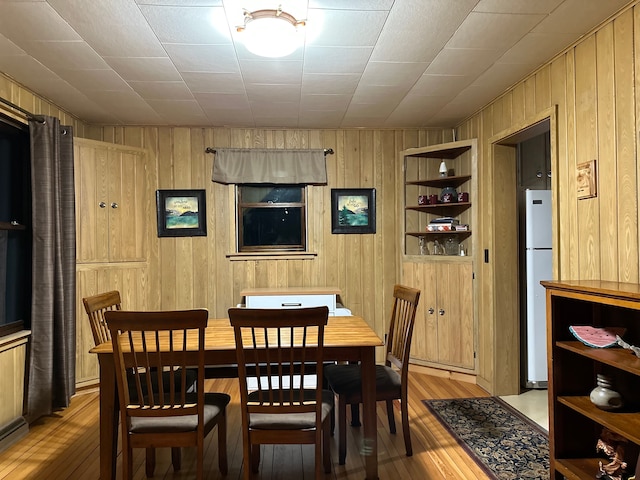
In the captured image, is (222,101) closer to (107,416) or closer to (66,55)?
(66,55)

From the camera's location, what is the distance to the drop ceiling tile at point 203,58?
8.86ft

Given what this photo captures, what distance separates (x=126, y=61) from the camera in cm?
288

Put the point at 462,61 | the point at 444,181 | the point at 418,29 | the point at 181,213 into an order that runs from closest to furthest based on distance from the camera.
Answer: the point at 418,29, the point at 462,61, the point at 444,181, the point at 181,213

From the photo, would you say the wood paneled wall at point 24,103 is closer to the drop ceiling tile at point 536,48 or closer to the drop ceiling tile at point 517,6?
the drop ceiling tile at point 517,6

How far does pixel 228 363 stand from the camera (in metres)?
2.19

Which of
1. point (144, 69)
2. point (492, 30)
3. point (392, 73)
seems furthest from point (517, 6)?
point (144, 69)

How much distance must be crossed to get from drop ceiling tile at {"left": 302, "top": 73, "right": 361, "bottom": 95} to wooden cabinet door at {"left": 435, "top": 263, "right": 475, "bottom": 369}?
1.86m

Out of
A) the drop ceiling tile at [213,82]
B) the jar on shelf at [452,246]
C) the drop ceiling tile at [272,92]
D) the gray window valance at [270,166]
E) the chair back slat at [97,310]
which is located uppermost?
the drop ceiling tile at [213,82]

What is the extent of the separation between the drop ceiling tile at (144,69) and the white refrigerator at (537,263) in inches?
116

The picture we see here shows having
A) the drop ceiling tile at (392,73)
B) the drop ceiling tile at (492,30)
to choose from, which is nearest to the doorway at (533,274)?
the drop ceiling tile at (392,73)

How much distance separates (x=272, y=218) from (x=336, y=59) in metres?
2.08

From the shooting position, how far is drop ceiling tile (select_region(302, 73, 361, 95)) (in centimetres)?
320

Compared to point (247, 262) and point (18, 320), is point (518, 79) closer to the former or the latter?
point (247, 262)

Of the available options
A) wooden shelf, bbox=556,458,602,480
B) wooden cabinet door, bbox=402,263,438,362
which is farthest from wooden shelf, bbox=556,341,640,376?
wooden cabinet door, bbox=402,263,438,362
